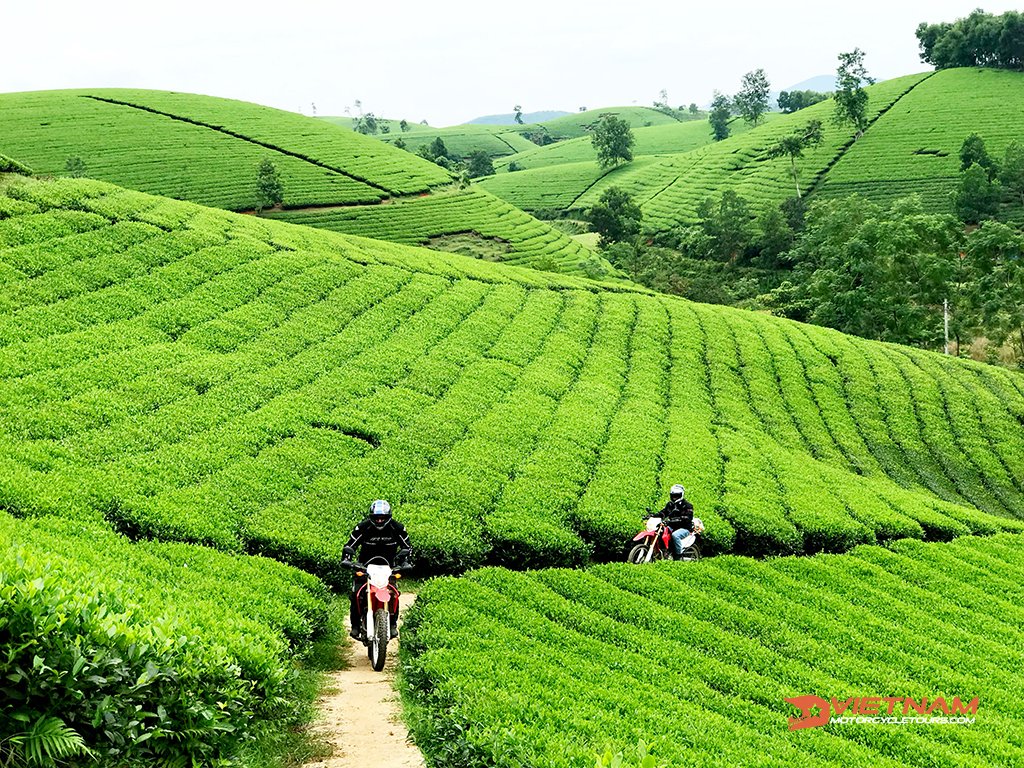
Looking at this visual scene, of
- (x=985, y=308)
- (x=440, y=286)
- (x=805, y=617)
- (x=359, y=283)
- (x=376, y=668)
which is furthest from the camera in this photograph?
(x=985, y=308)

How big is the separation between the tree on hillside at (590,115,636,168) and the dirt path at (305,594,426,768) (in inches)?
4801

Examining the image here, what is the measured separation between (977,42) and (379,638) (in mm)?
133489

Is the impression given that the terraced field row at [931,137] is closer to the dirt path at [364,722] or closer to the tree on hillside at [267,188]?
the tree on hillside at [267,188]

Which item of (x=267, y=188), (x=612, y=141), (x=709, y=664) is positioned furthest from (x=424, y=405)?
(x=612, y=141)

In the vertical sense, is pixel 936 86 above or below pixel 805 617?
above

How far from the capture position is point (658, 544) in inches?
640

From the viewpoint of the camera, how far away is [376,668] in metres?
11.2

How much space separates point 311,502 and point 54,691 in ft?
32.0

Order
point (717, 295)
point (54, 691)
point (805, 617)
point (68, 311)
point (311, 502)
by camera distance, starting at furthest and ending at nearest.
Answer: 1. point (717, 295)
2. point (68, 311)
3. point (311, 502)
4. point (805, 617)
5. point (54, 691)

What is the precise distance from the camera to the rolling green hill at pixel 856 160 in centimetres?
8906

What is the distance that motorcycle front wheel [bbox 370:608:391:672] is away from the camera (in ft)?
36.3

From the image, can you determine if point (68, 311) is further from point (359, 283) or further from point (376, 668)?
point (376, 668)

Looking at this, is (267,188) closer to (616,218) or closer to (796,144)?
(616,218)

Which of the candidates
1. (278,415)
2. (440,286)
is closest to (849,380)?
(440,286)
